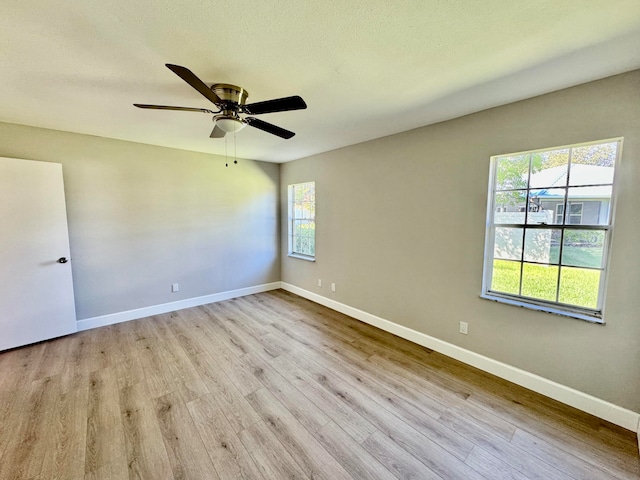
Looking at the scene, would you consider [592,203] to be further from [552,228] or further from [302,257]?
[302,257]

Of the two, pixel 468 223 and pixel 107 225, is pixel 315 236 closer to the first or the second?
pixel 468 223

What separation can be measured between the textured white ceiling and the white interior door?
674mm

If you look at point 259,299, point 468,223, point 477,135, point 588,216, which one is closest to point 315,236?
point 259,299

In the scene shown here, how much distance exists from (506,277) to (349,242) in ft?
6.20

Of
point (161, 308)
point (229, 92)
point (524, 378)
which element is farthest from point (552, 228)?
point (161, 308)

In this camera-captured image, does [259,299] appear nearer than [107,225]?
No

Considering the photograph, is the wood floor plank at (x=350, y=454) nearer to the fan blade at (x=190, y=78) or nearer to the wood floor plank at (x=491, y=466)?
the wood floor plank at (x=491, y=466)

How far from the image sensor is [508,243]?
2.31 metres

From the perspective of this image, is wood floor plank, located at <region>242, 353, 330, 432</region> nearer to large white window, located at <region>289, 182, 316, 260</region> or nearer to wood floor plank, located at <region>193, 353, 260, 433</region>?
wood floor plank, located at <region>193, 353, 260, 433</region>

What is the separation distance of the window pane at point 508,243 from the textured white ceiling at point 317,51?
1.13m

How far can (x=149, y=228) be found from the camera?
3.63 meters

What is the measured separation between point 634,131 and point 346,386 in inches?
110

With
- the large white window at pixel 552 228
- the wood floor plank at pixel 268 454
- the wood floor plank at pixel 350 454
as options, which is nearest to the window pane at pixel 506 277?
the large white window at pixel 552 228

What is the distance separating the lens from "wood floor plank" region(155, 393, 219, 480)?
4.76 feet
